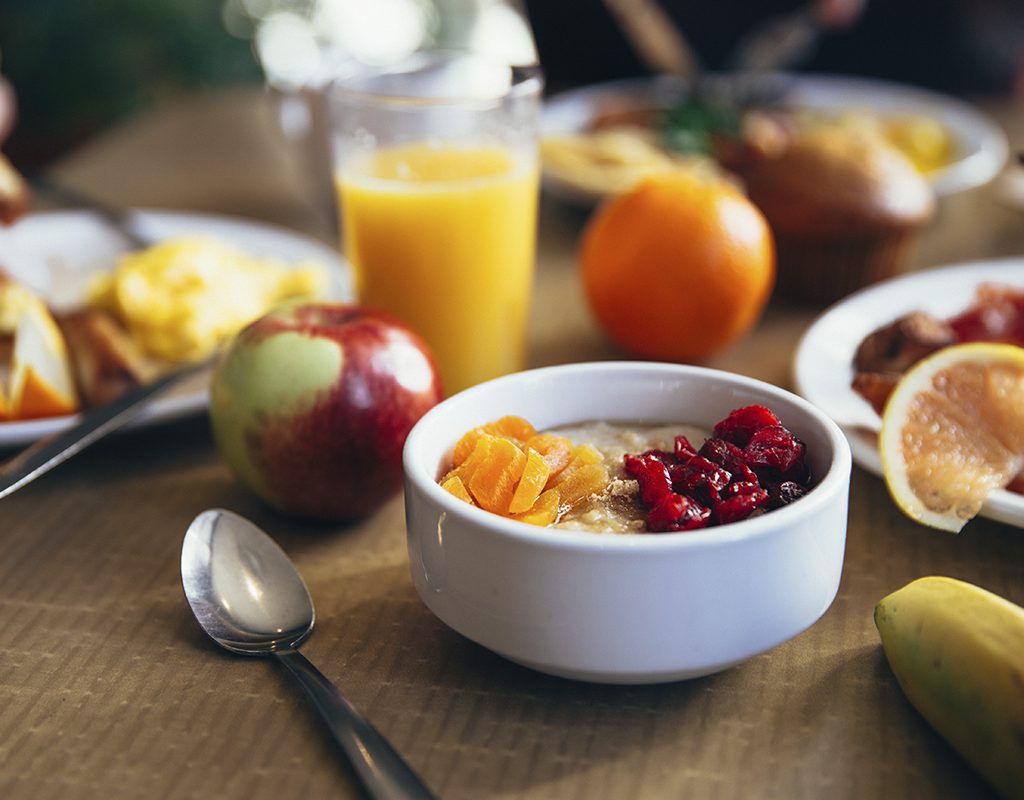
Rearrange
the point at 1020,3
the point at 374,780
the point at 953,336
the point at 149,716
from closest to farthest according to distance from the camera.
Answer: the point at 374,780 < the point at 149,716 < the point at 953,336 < the point at 1020,3

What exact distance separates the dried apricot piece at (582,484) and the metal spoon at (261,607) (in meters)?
0.23

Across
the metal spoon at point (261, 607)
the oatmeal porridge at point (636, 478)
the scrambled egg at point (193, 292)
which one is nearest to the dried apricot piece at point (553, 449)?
the oatmeal porridge at point (636, 478)

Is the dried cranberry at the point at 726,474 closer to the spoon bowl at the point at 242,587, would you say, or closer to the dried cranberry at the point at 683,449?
the dried cranberry at the point at 683,449

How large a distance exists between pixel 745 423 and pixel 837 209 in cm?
79

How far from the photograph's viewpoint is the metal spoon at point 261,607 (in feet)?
2.43

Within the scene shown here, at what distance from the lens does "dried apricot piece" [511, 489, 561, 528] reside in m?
0.80

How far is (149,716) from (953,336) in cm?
93

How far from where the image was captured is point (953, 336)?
1.20 meters

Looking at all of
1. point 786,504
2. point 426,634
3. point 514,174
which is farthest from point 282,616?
point 514,174

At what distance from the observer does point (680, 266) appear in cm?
136

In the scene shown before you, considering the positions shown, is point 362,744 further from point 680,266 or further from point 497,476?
point 680,266

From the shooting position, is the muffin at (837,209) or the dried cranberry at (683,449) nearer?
the dried cranberry at (683,449)

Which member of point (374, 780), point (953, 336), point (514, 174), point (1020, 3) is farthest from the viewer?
point (1020, 3)

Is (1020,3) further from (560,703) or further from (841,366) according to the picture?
(560,703)
